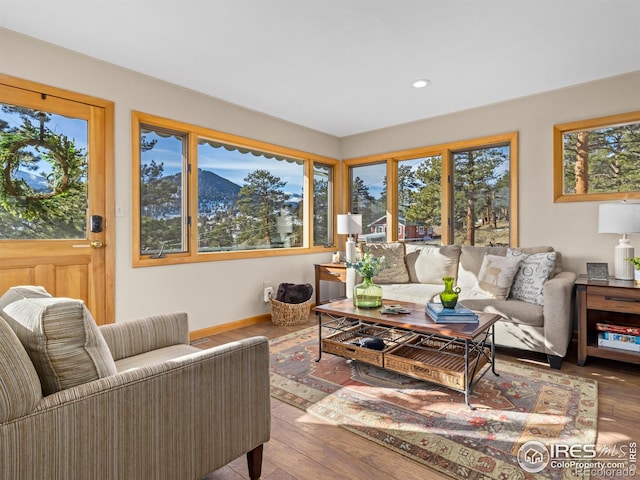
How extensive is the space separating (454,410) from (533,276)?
1651 millimetres

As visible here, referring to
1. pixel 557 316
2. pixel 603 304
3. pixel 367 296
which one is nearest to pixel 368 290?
pixel 367 296

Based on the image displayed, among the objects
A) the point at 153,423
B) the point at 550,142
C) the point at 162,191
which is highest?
the point at 550,142

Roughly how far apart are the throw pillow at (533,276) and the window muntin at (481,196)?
0.78 meters

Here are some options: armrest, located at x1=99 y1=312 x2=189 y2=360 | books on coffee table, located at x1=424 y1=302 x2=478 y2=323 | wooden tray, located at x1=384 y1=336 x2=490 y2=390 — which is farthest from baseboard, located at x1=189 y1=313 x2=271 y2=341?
books on coffee table, located at x1=424 y1=302 x2=478 y2=323

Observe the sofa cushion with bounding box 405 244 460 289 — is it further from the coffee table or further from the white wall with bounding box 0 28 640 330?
the coffee table

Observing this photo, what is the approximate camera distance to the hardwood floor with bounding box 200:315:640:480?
1.65 meters

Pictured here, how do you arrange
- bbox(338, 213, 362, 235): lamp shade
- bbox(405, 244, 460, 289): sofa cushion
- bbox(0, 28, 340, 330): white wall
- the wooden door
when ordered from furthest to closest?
bbox(338, 213, 362, 235): lamp shade → bbox(405, 244, 460, 289): sofa cushion → bbox(0, 28, 340, 330): white wall → the wooden door

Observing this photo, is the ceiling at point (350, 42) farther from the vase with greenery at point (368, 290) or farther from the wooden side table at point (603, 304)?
the wooden side table at point (603, 304)

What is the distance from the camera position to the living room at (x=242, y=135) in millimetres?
2951

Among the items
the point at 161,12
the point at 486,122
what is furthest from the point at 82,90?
the point at 486,122

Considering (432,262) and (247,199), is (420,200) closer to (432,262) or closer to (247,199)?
(432,262)

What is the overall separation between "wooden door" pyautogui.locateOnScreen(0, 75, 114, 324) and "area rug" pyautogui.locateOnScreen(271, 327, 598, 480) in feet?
5.68

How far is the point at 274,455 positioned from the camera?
1789mm

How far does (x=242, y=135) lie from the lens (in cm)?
414
